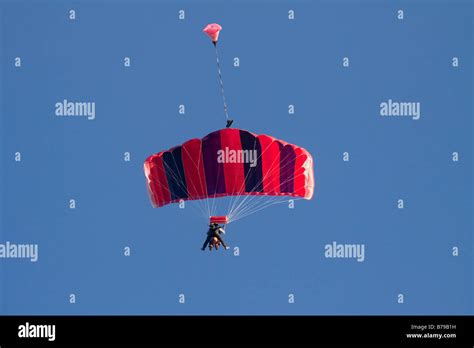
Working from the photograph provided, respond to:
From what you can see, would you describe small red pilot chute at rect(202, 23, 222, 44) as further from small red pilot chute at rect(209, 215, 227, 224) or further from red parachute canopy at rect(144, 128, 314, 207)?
small red pilot chute at rect(209, 215, 227, 224)

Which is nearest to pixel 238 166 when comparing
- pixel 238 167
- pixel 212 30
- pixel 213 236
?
pixel 238 167

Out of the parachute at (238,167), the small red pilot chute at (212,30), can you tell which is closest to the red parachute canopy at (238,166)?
the parachute at (238,167)

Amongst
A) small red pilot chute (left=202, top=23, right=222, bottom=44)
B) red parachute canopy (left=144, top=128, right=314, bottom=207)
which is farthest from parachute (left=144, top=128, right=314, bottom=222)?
small red pilot chute (left=202, top=23, right=222, bottom=44)

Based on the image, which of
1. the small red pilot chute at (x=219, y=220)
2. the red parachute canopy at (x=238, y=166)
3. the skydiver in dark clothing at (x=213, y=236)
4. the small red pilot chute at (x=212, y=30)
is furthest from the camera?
the red parachute canopy at (x=238, y=166)

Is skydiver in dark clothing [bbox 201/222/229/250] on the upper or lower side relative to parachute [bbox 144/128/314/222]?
lower

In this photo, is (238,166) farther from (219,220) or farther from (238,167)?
(219,220)

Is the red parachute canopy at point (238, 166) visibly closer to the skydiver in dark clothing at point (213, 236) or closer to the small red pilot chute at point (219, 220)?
the small red pilot chute at point (219, 220)
